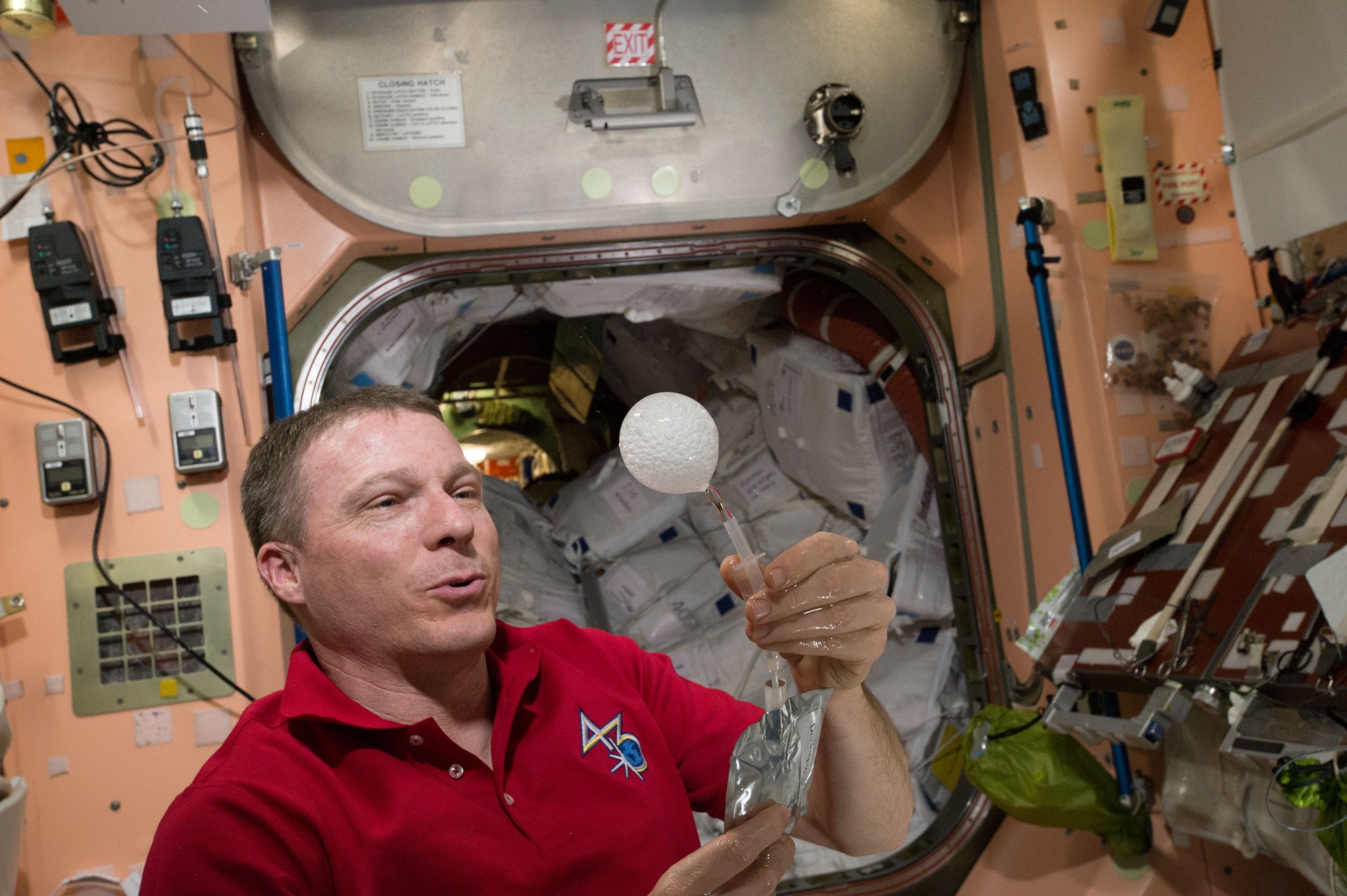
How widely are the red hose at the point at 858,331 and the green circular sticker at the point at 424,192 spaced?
60.1 inches

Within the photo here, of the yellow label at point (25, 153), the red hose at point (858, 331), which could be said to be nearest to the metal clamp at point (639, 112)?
the red hose at point (858, 331)

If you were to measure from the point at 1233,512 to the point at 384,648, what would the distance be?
6.65 feet

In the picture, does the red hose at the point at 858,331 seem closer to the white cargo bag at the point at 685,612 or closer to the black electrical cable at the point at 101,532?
the white cargo bag at the point at 685,612

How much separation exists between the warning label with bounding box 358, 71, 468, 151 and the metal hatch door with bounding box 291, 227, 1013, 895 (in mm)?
393

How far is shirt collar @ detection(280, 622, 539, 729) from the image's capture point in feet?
4.28

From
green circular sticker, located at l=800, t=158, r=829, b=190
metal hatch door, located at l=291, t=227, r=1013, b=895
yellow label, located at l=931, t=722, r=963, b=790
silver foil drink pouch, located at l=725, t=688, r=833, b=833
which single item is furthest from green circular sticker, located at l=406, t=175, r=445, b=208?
silver foil drink pouch, located at l=725, t=688, r=833, b=833

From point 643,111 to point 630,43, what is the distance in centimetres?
21

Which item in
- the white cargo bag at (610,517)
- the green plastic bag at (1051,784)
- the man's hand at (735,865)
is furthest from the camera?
the white cargo bag at (610,517)

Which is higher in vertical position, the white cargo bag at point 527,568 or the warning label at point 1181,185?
the warning label at point 1181,185

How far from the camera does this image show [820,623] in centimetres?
122

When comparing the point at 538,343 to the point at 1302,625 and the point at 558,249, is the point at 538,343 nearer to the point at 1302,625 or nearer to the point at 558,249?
the point at 558,249

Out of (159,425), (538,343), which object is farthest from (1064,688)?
(538,343)

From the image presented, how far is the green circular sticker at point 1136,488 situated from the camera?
294 cm

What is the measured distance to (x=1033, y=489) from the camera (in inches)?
125
